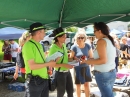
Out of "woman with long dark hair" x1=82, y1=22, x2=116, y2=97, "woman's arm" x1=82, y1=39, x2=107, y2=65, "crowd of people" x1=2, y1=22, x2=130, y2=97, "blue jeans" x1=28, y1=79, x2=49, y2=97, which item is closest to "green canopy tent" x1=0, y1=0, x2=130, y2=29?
"crowd of people" x1=2, y1=22, x2=130, y2=97

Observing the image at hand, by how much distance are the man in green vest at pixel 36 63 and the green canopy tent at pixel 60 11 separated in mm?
587

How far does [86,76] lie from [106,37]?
1669mm

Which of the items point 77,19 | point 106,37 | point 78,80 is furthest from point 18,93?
point 106,37

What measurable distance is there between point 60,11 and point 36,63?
6.00ft

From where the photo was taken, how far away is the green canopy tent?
11.5 ft

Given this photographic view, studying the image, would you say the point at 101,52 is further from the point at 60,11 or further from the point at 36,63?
the point at 60,11

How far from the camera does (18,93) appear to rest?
20.7 feet

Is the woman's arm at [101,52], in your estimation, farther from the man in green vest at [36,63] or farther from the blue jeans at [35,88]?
the blue jeans at [35,88]

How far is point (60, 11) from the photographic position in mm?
4434

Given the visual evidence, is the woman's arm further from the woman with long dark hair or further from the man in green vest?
the man in green vest

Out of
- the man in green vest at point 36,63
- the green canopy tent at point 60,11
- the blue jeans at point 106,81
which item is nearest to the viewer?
the man in green vest at point 36,63

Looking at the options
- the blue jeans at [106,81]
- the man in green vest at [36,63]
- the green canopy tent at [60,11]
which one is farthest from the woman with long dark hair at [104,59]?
the green canopy tent at [60,11]

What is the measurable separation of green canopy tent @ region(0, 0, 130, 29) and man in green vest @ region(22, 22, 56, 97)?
0.59 meters

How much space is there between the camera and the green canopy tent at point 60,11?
350 cm
